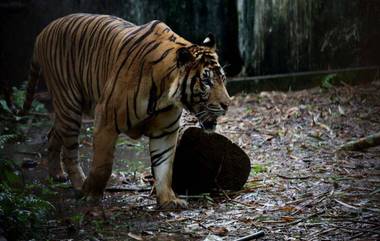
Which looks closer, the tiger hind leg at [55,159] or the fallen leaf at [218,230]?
the fallen leaf at [218,230]

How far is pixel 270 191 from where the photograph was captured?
582 centimetres

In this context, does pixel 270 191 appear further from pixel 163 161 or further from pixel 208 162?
pixel 163 161

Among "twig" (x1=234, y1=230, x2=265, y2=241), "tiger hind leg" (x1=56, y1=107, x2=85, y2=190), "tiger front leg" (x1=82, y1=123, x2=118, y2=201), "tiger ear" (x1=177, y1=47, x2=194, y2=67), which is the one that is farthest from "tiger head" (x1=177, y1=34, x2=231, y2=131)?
"tiger hind leg" (x1=56, y1=107, x2=85, y2=190)

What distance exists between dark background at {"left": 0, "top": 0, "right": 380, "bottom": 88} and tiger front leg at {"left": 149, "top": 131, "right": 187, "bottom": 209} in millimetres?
5575

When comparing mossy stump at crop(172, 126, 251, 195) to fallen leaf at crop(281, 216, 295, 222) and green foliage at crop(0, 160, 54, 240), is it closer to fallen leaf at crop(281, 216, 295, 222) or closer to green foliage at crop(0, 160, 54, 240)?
fallen leaf at crop(281, 216, 295, 222)

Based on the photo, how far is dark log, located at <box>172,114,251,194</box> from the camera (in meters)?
5.80

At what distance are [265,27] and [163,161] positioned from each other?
566cm

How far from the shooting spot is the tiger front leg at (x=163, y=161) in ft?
18.5

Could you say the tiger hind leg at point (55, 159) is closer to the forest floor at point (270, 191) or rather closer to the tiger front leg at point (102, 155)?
the forest floor at point (270, 191)

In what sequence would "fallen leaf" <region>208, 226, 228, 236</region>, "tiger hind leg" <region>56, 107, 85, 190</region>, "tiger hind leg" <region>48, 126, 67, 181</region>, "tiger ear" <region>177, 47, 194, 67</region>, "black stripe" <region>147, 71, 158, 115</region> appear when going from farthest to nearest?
"tiger hind leg" <region>48, 126, 67, 181</region> → "tiger hind leg" <region>56, 107, 85, 190</region> → "black stripe" <region>147, 71, 158, 115</region> → "tiger ear" <region>177, 47, 194, 67</region> → "fallen leaf" <region>208, 226, 228, 236</region>

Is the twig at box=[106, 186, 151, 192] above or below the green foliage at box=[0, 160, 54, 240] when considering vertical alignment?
below

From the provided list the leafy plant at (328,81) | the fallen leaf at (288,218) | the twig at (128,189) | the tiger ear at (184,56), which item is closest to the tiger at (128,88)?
the tiger ear at (184,56)

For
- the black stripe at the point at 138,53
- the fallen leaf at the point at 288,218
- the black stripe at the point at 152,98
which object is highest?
the black stripe at the point at 138,53

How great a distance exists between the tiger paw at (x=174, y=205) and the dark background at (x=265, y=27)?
5820 mm
